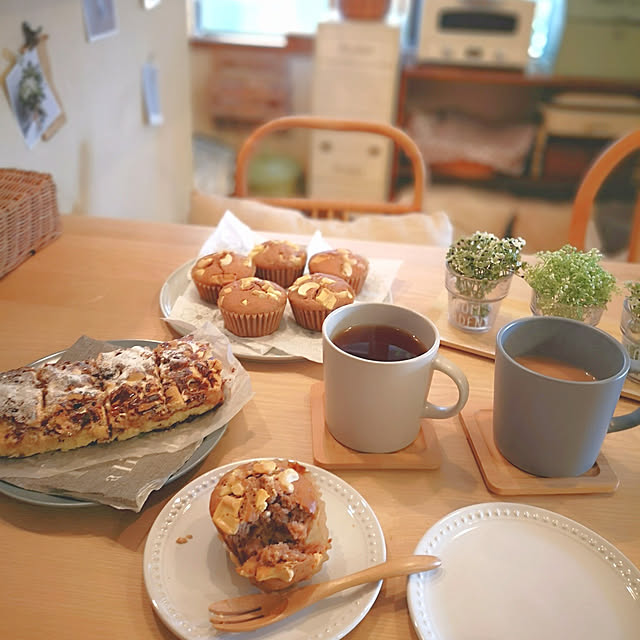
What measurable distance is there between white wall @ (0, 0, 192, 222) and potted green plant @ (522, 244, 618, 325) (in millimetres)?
1138

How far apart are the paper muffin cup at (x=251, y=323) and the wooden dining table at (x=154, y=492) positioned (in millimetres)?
53

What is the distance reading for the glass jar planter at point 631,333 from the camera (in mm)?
816

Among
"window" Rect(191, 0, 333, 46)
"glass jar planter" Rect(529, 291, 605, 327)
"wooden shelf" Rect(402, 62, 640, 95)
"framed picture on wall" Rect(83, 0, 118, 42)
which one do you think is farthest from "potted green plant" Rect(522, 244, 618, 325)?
"window" Rect(191, 0, 333, 46)

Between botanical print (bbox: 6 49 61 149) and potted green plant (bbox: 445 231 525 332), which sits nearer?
potted green plant (bbox: 445 231 525 332)

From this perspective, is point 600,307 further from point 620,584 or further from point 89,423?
point 89,423

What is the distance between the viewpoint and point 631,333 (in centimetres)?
83

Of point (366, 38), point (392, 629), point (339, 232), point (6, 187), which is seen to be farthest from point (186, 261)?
point (366, 38)

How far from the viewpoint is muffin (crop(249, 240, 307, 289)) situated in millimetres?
1057

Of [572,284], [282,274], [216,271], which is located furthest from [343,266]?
[572,284]

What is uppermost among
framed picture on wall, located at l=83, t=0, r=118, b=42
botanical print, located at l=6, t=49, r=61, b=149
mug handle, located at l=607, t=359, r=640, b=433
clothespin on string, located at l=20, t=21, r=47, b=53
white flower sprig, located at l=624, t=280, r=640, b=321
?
framed picture on wall, located at l=83, t=0, r=118, b=42

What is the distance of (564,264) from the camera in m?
0.87

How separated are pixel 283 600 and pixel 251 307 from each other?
466mm

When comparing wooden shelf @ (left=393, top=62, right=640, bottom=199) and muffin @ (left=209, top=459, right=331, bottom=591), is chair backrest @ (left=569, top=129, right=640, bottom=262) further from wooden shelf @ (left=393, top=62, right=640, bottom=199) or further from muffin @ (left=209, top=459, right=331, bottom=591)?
wooden shelf @ (left=393, top=62, right=640, bottom=199)

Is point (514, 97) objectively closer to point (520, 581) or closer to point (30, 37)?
point (30, 37)
